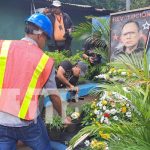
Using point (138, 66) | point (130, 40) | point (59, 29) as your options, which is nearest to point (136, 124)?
point (138, 66)

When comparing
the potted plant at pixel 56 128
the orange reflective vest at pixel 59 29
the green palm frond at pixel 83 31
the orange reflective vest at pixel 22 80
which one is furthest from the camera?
the orange reflective vest at pixel 59 29

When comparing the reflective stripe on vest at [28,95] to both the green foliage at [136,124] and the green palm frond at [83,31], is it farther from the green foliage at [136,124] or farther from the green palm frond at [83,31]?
the green palm frond at [83,31]

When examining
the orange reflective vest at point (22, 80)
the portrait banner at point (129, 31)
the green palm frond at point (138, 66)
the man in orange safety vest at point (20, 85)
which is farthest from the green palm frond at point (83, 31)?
the orange reflective vest at point (22, 80)

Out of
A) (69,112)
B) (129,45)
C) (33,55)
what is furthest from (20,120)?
(129,45)

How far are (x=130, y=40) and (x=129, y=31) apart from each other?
6.8 inches

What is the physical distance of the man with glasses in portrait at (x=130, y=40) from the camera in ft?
21.3

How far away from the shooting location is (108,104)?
192 inches

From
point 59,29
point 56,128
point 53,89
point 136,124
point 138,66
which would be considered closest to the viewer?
point 136,124

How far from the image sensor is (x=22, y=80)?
11.5ft

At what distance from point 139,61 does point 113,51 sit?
2822 mm

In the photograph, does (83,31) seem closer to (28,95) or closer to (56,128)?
(56,128)

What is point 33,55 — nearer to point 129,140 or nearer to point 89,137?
point 129,140


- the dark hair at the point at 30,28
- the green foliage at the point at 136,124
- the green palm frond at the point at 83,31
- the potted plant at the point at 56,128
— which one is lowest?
the potted plant at the point at 56,128

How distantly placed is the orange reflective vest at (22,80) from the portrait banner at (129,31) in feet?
9.83
